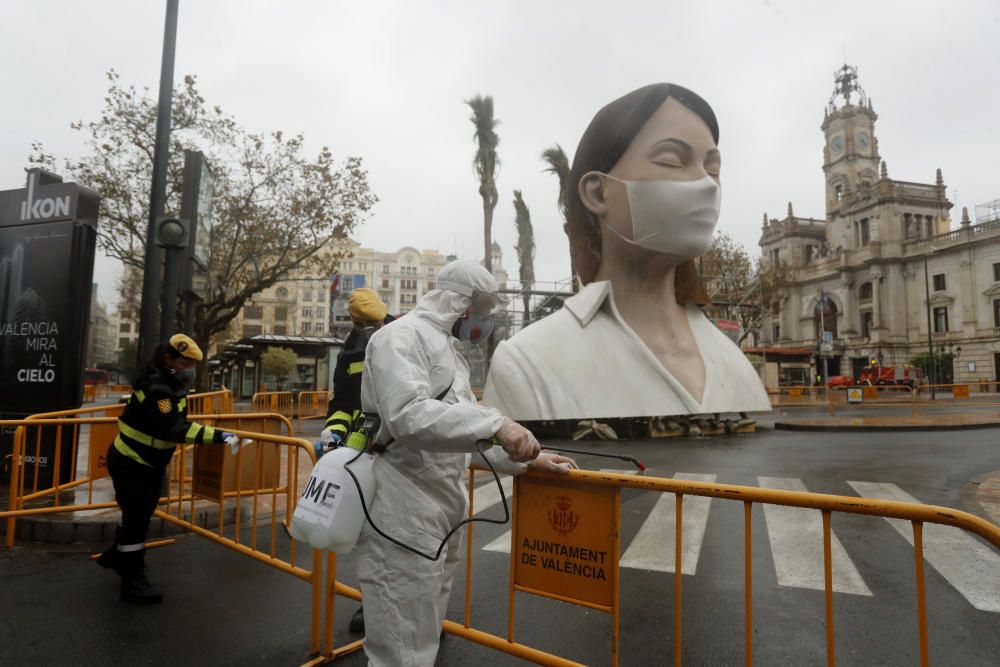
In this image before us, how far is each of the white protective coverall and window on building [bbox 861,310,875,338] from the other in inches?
2318

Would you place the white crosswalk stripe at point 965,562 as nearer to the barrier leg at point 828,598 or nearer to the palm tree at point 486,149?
the barrier leg at point 828,598

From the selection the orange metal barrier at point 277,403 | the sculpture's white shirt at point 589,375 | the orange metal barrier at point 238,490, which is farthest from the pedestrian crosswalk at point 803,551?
the orange metal barrier at point 277,403

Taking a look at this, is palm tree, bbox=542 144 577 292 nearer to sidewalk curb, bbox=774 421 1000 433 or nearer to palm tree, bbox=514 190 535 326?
palm tree, bbox=514 190 535 326

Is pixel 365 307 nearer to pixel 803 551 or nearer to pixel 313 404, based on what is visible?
pixel 803 551

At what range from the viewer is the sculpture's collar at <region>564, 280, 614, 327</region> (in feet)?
28.5

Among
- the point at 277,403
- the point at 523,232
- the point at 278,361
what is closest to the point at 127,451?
the point at 277,403

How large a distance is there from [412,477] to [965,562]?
4.51m

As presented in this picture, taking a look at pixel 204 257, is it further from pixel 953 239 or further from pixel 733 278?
pixel 953 239

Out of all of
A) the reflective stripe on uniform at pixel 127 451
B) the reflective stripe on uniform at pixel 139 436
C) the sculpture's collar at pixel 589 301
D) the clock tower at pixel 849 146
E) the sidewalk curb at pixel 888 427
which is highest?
the clock tower at pixel 849 146

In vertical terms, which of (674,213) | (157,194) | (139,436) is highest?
(674,213)

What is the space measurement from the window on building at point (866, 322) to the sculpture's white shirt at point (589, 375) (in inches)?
2031

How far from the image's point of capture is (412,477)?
7.06 ft

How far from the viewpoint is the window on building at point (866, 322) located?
51.8m

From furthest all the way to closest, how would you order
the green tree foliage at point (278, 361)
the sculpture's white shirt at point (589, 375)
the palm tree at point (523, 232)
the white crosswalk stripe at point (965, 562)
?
1. the green tree foliage at point (278, 361)
2. the palm tree at point (523, 232)
3. the sculpture's white shirt at point (589, 375)
4. the white crosswalk stripe at point (965, 562)
